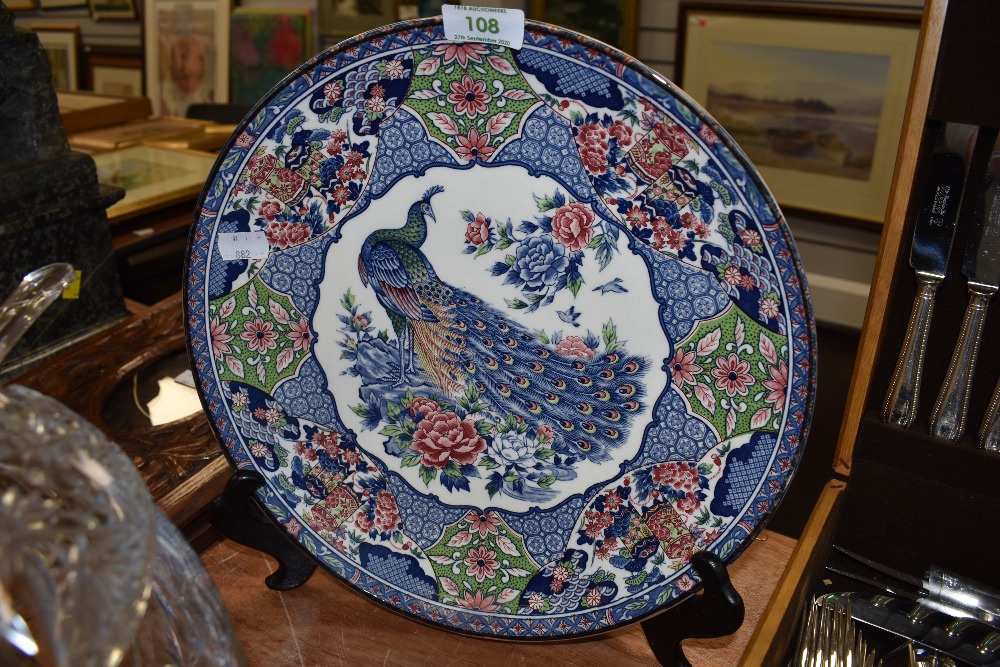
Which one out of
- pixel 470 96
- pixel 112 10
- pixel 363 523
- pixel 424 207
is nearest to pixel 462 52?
pixel 470 96

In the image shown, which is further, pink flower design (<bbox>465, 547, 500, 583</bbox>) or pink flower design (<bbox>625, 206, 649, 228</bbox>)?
pink flower design (<bbox>465, 547, 500, 583</bbox>)

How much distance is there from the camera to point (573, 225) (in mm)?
690

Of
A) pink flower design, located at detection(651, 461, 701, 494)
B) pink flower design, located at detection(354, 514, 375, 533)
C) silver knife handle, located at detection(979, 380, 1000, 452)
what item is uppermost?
silver knife handle, located at detection(979, 380, 1000, 452)

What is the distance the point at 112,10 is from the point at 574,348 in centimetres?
415

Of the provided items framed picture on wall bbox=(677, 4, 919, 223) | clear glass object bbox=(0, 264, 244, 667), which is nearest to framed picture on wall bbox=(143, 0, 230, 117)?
framed picture on wall bbox=(677, 4, 919, 223)

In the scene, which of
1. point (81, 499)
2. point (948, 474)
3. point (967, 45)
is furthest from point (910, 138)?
point (81, 499)

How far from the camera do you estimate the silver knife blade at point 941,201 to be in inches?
28.7

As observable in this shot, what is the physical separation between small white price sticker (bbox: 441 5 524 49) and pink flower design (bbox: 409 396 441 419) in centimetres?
33

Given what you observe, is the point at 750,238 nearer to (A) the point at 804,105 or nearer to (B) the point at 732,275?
(B) the point at 732,275

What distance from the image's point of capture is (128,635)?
0.38m

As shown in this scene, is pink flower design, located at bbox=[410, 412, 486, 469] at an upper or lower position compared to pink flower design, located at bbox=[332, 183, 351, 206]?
lower

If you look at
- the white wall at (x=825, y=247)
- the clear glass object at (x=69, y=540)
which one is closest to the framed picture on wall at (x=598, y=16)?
the white wall at (x=825, y=247)

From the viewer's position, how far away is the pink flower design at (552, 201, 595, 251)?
0.68m

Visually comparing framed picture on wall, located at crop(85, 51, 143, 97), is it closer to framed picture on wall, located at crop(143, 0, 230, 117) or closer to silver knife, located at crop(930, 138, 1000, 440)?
framed picture on wall, located at crop(143, 0, 230, 117)
